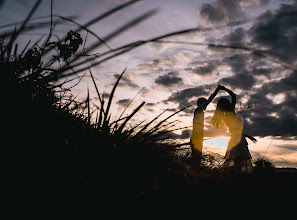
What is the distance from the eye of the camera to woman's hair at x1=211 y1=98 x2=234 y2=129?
20.2 ft

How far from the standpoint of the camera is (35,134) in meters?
0.88

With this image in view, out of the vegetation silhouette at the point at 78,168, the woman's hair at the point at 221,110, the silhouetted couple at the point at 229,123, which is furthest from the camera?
the woman's hair at the point at 221,110

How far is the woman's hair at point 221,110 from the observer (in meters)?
6.17

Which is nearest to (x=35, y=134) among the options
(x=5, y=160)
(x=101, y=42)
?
(x=5, y=160)

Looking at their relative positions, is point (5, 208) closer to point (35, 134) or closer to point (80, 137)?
point (35, 134)

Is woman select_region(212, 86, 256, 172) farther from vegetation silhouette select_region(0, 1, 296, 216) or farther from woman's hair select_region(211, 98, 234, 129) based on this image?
vegetation silhouette select_region(0, 1, 296, 216)

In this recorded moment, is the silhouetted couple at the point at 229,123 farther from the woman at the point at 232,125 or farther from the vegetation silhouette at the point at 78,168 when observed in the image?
the vegetation silhouette at the point at 78,168

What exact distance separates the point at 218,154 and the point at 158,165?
2.11 m

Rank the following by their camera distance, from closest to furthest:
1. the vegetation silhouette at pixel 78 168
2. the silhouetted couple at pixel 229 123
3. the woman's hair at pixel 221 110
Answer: the vegetation silhouette at pixel 78 168
the silhouetted couple at pixel 229 123
the woman's hair at pixel 221 110

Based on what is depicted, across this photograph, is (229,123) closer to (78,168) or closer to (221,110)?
(221,110)

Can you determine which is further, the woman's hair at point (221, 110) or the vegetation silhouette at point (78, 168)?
the woman's hair at point (221, 110)

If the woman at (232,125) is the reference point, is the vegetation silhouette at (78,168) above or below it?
below

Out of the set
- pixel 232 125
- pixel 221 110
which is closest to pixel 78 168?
pixel 232 125

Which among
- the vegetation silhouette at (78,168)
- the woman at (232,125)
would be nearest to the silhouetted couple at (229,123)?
the woman at (232,125)
